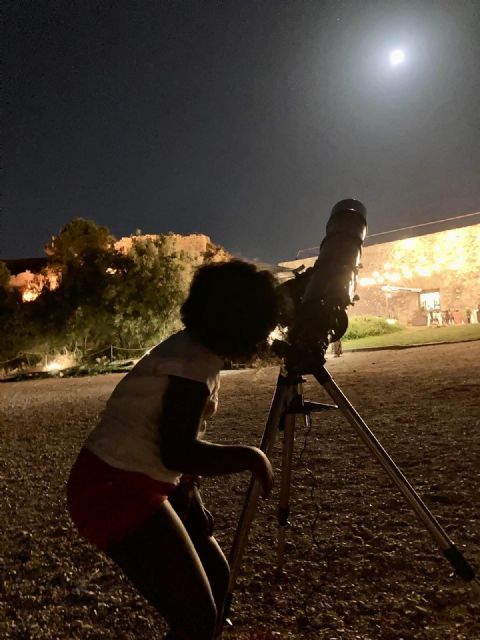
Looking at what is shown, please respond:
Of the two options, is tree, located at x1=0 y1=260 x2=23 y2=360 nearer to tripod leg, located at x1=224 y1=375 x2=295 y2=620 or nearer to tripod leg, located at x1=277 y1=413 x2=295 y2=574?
tripod leg, located at x1=277 y1=413 x2=295 y2=574

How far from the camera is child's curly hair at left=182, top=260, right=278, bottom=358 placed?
52.2 inches

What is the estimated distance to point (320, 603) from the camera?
2125 millimetres

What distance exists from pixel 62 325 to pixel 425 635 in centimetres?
1904

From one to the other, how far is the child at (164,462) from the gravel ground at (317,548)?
1013mm

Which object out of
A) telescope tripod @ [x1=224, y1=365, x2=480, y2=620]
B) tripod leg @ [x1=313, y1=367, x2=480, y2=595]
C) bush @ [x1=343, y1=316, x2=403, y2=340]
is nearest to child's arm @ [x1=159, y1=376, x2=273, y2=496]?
telescope tripod @ [x1=224, y1=365, x2=480, y2=620]

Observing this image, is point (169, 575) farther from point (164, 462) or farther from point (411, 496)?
point (411, 496)

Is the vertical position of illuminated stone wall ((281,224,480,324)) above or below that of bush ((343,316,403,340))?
above

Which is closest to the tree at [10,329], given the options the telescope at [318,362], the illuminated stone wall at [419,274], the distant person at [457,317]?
the illuminated stone wall at [419,274]

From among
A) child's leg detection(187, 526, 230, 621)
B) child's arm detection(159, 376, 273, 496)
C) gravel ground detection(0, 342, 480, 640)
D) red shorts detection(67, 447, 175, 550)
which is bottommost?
gravel ground detection(0, 342, 480, 640)

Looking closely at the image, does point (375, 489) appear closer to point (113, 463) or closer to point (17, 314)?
point (113, 463)

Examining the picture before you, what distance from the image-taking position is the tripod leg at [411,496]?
68.5 inches

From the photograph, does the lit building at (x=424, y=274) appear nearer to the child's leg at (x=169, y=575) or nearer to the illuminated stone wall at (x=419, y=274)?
the illuminated stone wall at (x=419, y=274)

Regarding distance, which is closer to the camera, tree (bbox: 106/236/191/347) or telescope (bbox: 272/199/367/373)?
telescope (bbox: 272/199/367/373)

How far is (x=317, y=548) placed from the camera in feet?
8.72
